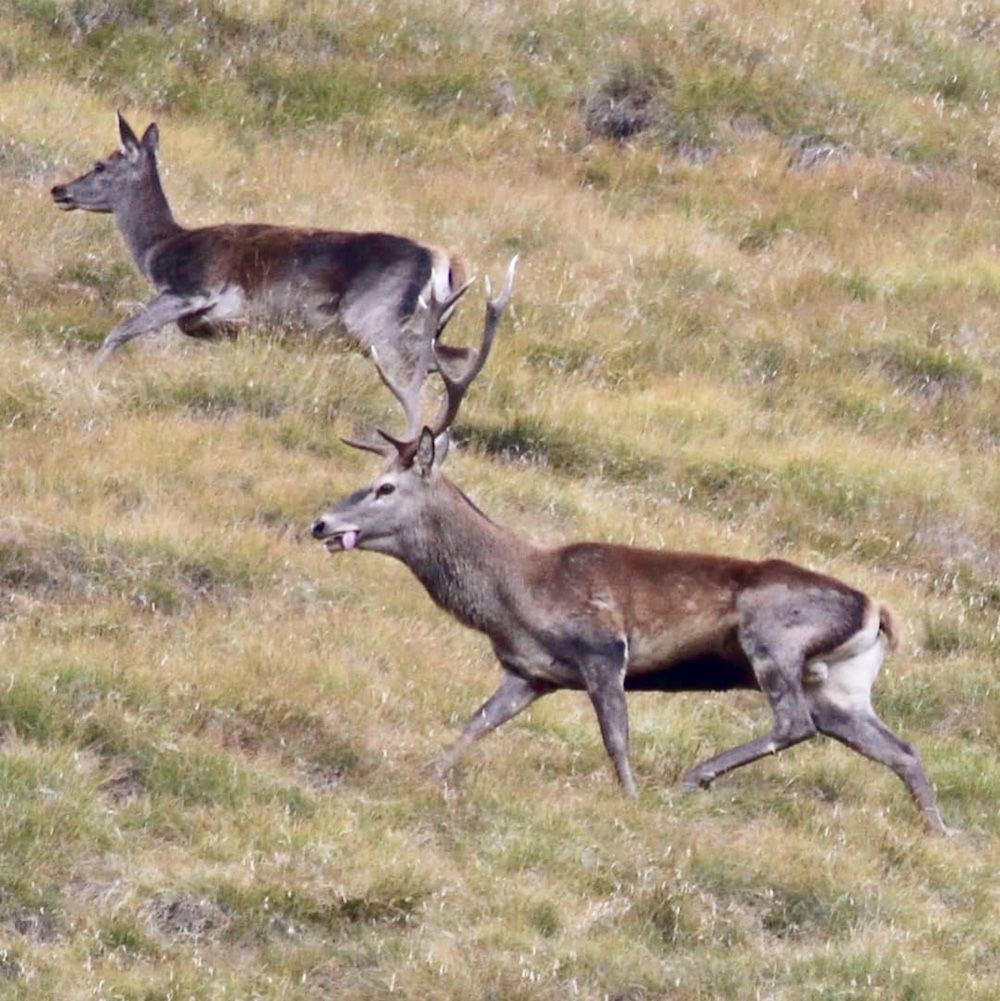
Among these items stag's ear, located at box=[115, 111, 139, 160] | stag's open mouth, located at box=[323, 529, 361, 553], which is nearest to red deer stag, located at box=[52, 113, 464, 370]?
stag's ear, located at box=[115, 111, 139, 160]

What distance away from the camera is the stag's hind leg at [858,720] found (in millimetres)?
11438

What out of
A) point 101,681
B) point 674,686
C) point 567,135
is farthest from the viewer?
point 567,135

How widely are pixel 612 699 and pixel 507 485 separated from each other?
3.31 m

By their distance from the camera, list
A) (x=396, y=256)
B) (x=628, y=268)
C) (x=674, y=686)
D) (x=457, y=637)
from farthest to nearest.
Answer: (x=628, y=268), (x=396, y=256), (x=457, y=637), (x=674, y=686)

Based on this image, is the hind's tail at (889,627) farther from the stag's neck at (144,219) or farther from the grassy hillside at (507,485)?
the stag's neck at (144,219)

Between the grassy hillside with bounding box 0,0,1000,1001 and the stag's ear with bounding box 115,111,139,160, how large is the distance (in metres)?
0.61

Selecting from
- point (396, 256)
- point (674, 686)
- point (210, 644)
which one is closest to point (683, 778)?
point (674, 686)

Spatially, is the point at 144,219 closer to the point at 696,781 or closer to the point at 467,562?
the point at 467,562

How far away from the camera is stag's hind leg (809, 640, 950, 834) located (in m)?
11.4

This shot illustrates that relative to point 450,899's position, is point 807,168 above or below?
below

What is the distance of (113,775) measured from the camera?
10.1 meters

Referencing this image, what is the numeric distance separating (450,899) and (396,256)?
5.66 m

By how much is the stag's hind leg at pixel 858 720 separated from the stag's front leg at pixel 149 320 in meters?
4.75

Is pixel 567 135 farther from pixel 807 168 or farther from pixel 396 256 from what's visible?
pixel 396 256
